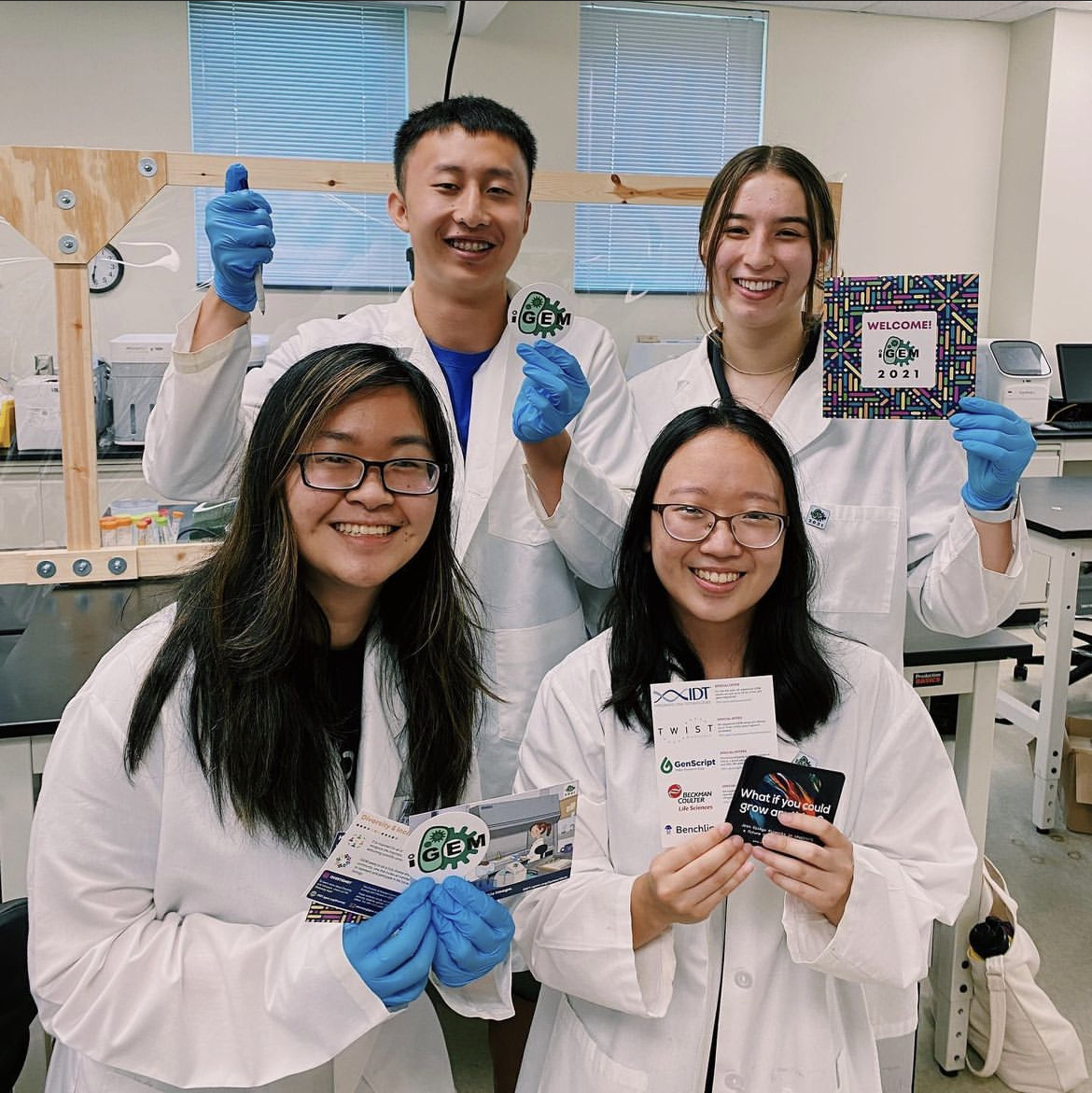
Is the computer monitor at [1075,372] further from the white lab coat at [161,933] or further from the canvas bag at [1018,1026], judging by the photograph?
the white lab coat at [161,933]

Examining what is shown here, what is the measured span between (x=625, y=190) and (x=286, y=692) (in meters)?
1.66

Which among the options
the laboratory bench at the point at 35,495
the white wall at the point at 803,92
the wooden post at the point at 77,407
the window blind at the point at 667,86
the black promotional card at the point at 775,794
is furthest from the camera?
the window blind at the point at 667,86

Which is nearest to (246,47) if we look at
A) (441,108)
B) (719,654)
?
(441,108)

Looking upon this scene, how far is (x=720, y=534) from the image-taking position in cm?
124

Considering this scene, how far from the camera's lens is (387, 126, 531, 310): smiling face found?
1704 mm

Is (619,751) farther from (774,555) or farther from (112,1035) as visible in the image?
(112,1035)

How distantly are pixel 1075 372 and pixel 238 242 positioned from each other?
4671mm

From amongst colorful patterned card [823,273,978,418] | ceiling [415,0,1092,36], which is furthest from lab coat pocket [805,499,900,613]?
ceiling [415,0,1092,36]

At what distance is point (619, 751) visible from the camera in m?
1.28

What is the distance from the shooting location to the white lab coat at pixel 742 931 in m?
1.17

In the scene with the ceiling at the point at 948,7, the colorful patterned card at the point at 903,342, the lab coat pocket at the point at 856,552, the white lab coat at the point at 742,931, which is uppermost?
the ceiling at the point at 948,7

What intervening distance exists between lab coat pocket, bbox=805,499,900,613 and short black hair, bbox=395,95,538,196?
779 millimetres

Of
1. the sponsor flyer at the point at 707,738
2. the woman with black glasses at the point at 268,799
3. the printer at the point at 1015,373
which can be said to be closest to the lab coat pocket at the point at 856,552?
the sponsor flyer at the point at 707,738

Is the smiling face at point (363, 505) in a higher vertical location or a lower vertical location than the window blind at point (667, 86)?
lower
